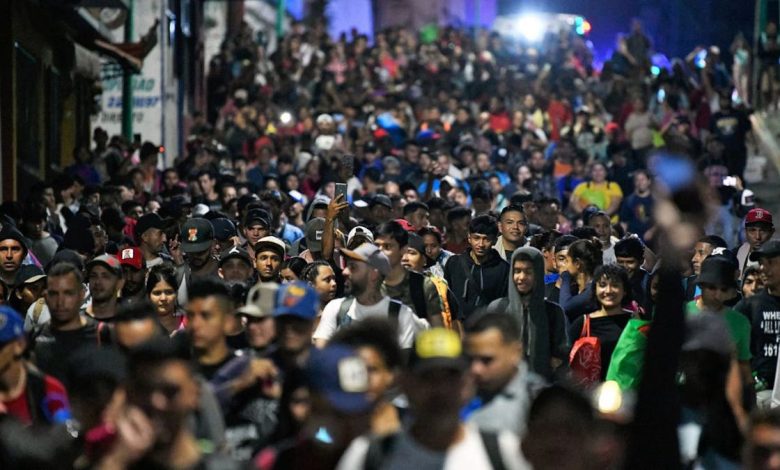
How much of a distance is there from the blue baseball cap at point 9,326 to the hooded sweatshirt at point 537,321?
166 inches

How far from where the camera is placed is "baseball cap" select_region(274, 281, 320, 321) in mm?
8438

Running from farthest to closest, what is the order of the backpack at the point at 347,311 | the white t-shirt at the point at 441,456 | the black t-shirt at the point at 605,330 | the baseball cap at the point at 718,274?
1. the black t-shirt at the point at 605,330
2. the baseball cap at the point at 718,274
3. the backpack at the point at 347,311
4. the white t-shirt at the point at 441,456

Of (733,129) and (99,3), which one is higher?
(99,3)

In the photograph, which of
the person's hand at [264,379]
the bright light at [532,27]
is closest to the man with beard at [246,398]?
the person's hand at [264,379]

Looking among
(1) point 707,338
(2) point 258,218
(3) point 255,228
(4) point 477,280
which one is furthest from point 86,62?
(1) point 707,338

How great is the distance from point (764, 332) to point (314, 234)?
14.0ft

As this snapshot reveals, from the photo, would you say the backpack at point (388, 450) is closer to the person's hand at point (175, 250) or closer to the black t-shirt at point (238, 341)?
the black t-shirt at point (238, 341)

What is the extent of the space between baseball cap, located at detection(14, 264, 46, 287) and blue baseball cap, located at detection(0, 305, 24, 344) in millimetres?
4954

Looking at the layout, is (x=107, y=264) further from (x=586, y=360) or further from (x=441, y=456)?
(x=441, y=456)

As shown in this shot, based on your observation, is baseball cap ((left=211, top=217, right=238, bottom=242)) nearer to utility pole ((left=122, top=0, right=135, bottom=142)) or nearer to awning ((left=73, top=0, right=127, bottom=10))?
awning ((left=73, top=0, right=127, bottom=10))

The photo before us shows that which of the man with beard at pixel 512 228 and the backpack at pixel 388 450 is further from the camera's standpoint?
the man with beard at pixel 512 228

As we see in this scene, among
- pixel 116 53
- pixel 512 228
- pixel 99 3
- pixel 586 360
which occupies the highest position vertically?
pixel 99 3

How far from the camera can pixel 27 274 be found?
45.4 ft

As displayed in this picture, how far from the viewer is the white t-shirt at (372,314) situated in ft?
36.3
